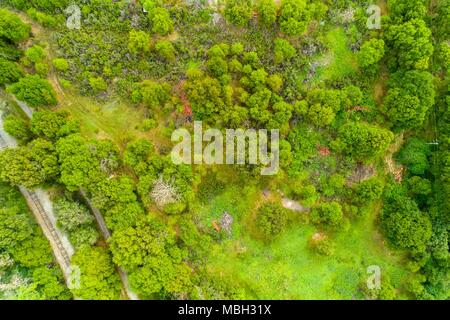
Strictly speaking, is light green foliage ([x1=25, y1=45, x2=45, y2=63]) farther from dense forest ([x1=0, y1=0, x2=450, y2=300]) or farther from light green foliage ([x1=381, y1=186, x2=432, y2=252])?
light green foliage ([x1=381, y1=186, x2=432, y2=252])

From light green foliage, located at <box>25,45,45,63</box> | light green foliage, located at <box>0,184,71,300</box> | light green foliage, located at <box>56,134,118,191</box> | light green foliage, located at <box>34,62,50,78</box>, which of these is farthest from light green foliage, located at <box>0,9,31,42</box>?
light green foliage, located at <box>0,184,71,300</box>

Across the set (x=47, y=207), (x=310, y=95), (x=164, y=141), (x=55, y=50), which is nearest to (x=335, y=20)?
(x=310, y=95)

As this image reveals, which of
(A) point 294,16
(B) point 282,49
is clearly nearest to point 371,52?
(A) point 294,16

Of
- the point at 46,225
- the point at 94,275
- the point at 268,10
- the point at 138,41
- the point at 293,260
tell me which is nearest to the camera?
the point at 94,275

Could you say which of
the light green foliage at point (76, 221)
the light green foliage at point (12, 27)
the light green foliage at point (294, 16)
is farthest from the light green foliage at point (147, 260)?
the light green foliage at point (294, 16)

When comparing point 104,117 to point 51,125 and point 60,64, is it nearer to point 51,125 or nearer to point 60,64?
point 51,125

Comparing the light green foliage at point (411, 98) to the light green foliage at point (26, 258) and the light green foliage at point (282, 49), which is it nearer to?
the light green foliage at point (282, 49)
